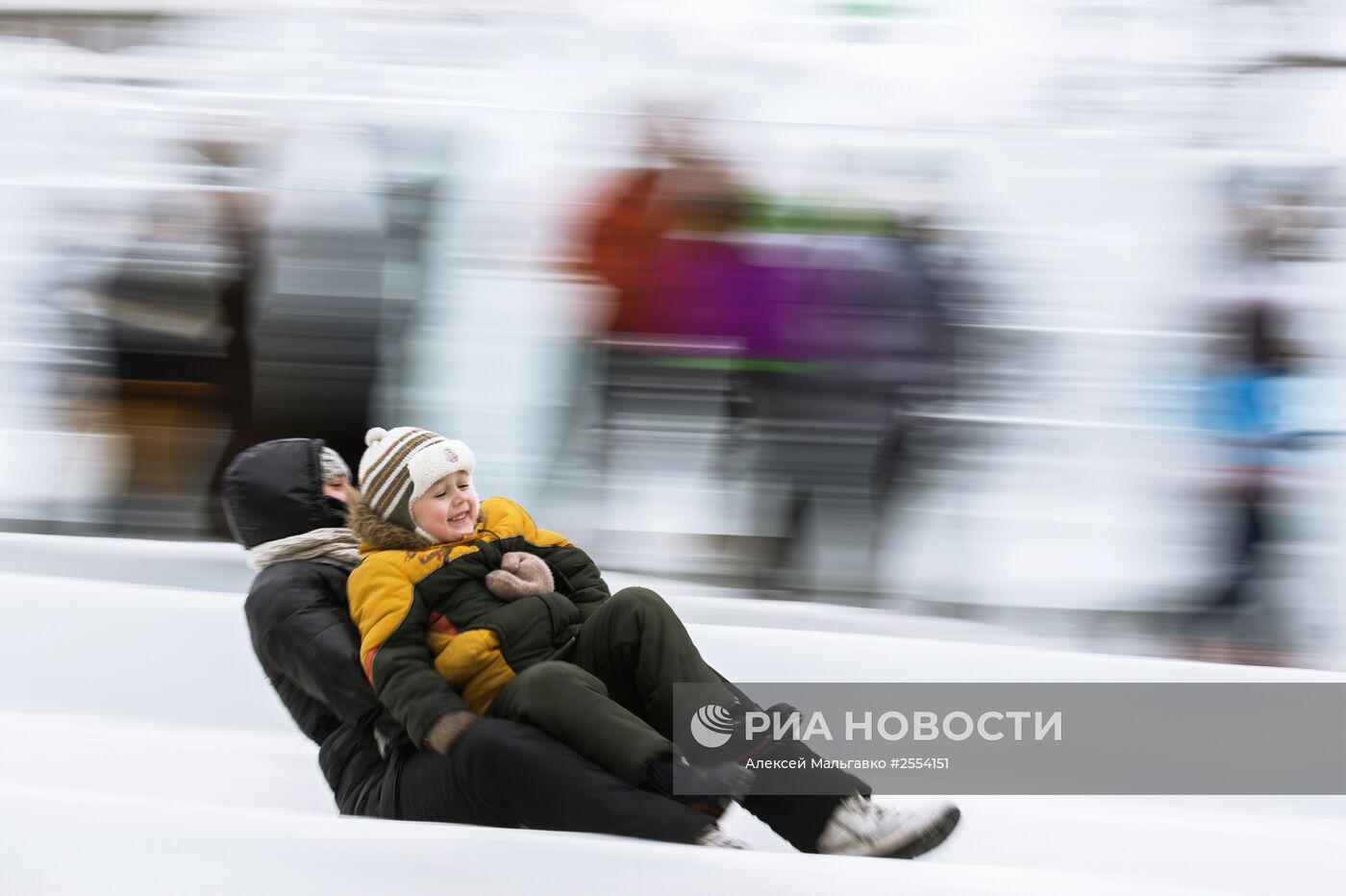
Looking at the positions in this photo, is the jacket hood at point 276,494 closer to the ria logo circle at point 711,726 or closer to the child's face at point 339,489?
the child's face at point 339,489

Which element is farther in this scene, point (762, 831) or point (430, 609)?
point (762, 831)

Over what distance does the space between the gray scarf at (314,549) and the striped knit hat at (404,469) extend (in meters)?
0.07

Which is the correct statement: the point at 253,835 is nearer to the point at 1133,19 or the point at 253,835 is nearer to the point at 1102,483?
the point at 1102,483

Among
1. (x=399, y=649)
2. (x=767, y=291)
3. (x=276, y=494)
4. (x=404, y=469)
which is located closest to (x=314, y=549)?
(x=276, y=494)

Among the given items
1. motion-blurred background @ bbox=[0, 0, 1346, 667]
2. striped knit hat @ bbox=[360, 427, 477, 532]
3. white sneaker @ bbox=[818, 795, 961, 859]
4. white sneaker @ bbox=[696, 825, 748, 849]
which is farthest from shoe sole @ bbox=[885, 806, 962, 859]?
motion-blurred background @ bbox=[0, 0, 1346, 667]

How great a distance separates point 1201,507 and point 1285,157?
0.85m

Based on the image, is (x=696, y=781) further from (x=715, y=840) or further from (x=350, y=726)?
(x=350, y=726)

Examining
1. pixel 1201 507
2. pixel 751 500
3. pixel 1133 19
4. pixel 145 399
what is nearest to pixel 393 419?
pixel 145 399

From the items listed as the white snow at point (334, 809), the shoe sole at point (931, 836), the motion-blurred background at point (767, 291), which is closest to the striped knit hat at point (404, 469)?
the white snow at point (334, 809)

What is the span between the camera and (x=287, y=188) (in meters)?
3.55

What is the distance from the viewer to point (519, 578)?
1934 mm

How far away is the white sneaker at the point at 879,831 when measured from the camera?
1690 millimetres

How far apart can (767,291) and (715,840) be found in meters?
1.70

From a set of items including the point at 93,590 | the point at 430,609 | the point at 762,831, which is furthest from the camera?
the point at 93,590
